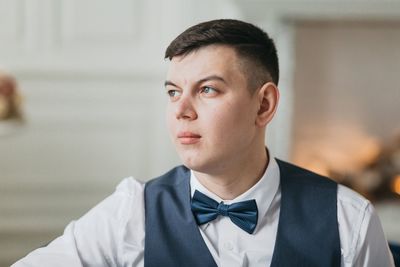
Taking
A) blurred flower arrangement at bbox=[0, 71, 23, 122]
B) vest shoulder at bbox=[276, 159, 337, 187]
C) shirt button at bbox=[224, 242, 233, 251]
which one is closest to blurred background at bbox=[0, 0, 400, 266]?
blurred flower arrangement at bbox=[0, 71, 23, 122]

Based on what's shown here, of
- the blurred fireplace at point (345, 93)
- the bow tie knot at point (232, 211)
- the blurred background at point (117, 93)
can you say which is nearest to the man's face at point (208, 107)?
the bow tie knot at point (232, 211)

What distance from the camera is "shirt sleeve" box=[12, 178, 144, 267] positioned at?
157 cm

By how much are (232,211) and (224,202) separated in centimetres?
4

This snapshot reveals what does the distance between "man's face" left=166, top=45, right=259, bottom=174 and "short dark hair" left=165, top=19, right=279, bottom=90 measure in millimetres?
15

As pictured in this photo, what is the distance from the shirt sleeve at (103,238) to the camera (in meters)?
1.57

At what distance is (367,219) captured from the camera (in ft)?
5.21

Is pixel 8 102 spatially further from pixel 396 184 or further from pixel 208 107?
pixel 396 184

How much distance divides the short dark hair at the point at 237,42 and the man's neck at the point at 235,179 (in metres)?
0.20

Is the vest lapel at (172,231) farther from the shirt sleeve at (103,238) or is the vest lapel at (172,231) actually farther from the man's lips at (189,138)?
the man's lips at (189,138)

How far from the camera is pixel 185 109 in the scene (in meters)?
1.49

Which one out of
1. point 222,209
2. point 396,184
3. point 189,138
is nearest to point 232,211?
point 222,209

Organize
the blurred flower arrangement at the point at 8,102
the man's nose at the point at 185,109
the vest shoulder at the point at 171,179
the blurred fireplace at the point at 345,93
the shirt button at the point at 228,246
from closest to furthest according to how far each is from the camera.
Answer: the man's nose at the point at 185,109, the shirt button at the point at 228,246, the vest shoulder at the point at 171,179, the blurred flower arrangement at the point at 8,102, the blurred fireplace at the point at 345,93

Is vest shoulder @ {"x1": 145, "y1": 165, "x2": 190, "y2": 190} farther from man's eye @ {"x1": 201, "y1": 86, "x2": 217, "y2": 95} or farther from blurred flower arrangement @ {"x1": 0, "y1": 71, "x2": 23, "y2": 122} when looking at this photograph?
blurred flower arrangement @ {"x1": 0, "y1": 71, "x2": 23, "y2": 122}

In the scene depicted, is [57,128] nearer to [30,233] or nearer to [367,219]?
[30,233]
